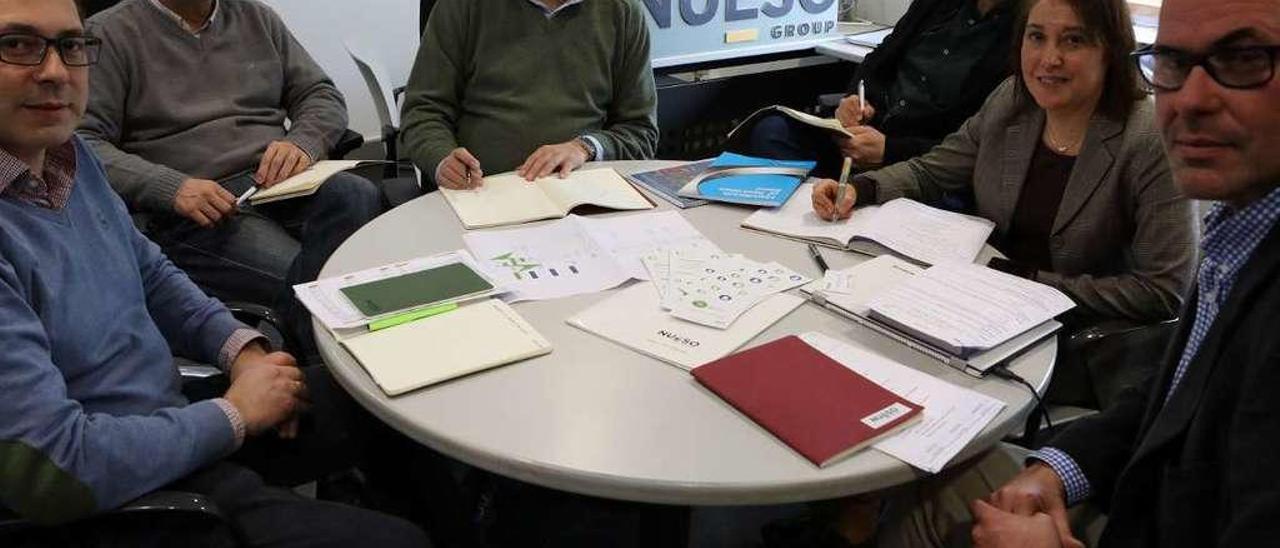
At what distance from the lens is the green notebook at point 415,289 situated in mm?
1304

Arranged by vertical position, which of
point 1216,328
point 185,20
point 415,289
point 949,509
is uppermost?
point 185,20

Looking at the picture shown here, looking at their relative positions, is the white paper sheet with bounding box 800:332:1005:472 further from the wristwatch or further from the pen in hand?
the pen in hand

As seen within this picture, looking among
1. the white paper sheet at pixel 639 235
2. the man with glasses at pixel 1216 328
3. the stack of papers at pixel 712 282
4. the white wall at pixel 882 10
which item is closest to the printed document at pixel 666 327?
the stack of papers at pixel 712 282

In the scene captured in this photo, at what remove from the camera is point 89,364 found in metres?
1.13

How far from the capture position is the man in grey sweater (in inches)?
77.3

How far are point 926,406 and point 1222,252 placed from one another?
35cm

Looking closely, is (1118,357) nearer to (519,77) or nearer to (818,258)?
(818,258)

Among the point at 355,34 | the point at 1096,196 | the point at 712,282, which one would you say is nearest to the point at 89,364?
the point at 712,282

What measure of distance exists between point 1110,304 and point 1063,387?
0.49ft

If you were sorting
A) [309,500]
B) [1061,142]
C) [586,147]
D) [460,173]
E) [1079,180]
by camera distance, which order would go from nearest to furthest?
[309,500]
[1079,180]
[1061,142]
[460,173]
[586,147]

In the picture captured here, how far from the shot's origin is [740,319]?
1309mm

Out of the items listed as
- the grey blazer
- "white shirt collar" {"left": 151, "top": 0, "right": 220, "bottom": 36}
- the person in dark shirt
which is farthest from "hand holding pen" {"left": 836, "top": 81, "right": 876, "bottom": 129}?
"white shirt collar" {"left": 151, "top": 0, "right": 220, "bottom": 36}

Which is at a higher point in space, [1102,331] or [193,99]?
[193,99]

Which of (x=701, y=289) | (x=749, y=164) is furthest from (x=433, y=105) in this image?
(x=701, y=289)
